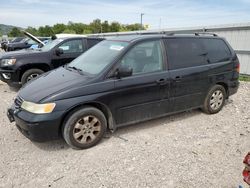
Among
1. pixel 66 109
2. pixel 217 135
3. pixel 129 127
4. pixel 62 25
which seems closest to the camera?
pixel 66 109

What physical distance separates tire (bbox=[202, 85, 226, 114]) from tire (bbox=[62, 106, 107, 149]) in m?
2.45

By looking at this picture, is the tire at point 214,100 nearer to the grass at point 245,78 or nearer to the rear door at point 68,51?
the grass at point 245,78

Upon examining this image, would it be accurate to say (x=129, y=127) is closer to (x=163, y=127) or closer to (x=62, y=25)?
(x=163, y=127)

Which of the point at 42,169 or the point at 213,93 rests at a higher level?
the point at 213,93

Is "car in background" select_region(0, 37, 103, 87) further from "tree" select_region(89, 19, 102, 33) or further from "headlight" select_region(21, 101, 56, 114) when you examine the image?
"tree" select_region(89, 19, 102, 33)

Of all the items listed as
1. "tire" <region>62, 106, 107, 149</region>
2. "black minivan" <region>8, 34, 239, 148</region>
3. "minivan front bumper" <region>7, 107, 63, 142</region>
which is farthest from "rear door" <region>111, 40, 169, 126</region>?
"minivan front bumper" <region>7, 107, 63, 142</region>

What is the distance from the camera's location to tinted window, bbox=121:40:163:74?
155 inches

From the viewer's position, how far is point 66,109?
133 inches

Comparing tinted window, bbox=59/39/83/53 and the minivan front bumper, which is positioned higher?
tinted window, bbox=59/39/83/53

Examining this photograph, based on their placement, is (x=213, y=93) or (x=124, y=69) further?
(x=213, y=93)

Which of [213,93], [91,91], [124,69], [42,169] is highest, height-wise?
[124,69]

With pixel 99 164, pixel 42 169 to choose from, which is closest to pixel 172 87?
pixel 99 164

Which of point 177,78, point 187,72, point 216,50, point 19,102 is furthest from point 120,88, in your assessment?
point 216,50

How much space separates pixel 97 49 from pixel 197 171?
9.31ft
